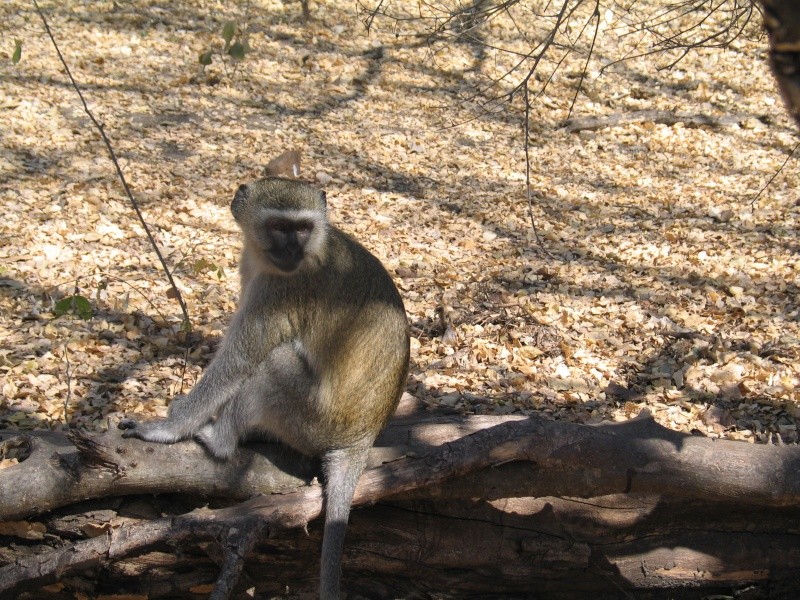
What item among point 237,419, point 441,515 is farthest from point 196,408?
point 441,515

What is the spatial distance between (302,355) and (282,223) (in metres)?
0.75

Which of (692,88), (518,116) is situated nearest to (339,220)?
(518,116)

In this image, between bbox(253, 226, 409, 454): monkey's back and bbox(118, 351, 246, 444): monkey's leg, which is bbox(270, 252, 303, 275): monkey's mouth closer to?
bbox(253, 226, 409, 454): monkey's back

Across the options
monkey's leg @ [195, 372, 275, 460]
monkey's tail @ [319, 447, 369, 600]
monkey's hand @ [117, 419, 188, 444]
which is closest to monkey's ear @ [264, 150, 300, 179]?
monkey's leg @ [195, 372, 275, 460]

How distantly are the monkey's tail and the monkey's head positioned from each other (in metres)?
1.06

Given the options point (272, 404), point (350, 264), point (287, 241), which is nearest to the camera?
point (272, 404)

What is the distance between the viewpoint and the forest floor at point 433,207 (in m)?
6.00

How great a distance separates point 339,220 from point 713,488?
5073 mm

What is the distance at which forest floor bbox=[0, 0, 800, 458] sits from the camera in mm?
6000

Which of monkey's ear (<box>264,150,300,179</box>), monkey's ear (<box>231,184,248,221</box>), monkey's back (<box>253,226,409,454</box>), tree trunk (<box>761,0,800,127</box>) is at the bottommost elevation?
monkey's back (<box>253,226,409,454</box>)

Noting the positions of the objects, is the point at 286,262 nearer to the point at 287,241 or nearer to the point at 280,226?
the point at 287,241

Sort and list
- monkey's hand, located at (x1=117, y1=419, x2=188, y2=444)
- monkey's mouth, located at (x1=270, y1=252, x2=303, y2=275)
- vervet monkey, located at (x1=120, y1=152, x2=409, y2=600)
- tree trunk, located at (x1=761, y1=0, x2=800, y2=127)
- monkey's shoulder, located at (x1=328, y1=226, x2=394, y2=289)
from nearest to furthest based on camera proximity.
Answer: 1. tree trunk, located at (x1=761, y1=0, x2=800, y2=127)
2. monkey's hand, located at (x1=117, y1=419, x2=188, y2=444)
3. vervet monkey, located at (x1=120, y1=152, x2=409, y2=600)
4. monkey's mouth, located at (x1=270, y1=252, x2=303, y2=275)
5. monkey's shoulder, located at (x1=328, y1=226, x2=394, y2=289)

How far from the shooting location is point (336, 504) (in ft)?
12.6

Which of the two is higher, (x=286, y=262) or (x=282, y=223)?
(x=282, y=223)
